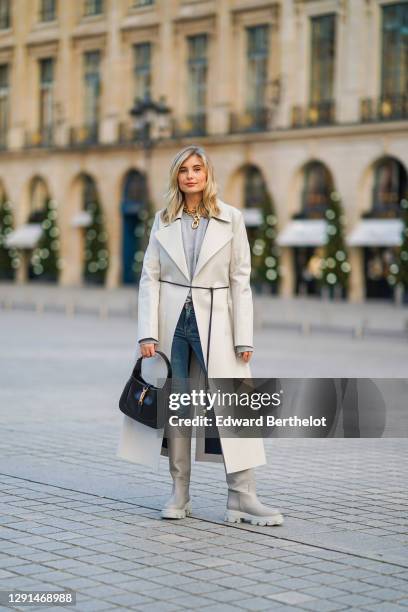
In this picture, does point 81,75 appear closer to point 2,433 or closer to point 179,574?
point 2,433

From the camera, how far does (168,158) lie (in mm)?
57062

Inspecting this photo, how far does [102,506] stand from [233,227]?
190cm

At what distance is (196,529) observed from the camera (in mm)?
7762

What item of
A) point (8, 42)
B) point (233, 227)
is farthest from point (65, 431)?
point (8, 42)

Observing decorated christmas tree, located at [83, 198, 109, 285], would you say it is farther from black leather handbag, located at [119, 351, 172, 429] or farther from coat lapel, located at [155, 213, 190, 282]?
black leather handbag, located at [119, 351, 172, 429]

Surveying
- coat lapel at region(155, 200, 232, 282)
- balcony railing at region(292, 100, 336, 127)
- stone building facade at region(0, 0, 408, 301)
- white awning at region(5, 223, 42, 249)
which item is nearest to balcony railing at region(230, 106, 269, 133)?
stone building facade at region(0, 0, 408, 301)

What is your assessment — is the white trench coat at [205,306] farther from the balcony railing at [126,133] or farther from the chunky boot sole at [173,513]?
the balcony railing at [126,133]

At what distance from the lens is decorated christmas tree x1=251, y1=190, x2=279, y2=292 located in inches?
2015

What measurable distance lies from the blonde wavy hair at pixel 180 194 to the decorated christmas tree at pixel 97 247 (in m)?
51.1

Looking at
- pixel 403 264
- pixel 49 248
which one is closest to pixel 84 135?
pixel 49 248

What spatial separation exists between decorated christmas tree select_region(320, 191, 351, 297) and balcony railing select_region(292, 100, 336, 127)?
3.66m

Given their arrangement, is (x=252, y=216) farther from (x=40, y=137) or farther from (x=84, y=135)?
(x=40, y=137)

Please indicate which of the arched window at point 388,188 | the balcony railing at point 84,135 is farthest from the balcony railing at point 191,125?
the arched window at point 388,188

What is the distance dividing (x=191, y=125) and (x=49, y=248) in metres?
9.61
